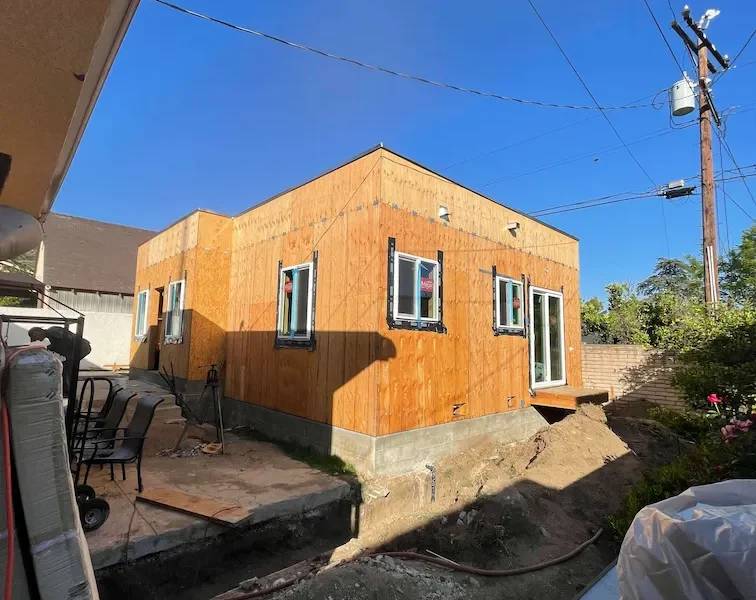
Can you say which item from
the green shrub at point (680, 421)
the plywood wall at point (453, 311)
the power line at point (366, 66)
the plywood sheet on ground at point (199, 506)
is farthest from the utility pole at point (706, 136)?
the plywood sheet on ground at point (199, 506)

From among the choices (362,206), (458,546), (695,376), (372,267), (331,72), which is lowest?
(458,546)

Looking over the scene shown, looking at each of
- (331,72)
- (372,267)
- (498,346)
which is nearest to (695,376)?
(498,346)

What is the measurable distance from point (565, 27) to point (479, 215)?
3.55 metres

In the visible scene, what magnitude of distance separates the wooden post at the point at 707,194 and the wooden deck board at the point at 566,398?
346 cm

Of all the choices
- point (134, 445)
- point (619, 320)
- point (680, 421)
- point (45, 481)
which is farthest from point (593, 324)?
point (45, 481)

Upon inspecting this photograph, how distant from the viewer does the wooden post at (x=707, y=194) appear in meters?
9.37

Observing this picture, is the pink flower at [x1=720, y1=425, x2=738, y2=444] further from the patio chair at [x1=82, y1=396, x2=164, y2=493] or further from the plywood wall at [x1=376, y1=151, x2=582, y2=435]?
the patio chair at [x1=82, y1=396, x2=164, y2=493]

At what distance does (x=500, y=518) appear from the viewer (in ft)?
16.4

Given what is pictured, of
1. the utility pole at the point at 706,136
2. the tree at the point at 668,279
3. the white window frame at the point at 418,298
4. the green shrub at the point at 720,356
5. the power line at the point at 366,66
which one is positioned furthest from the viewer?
the tree at the point at 668,279

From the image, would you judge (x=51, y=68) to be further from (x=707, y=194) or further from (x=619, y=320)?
(x=619, y=320)

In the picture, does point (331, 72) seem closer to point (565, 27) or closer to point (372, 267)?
point (372, 267)

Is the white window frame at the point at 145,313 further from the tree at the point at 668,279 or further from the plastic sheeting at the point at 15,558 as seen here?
the tree at the point at 668,279

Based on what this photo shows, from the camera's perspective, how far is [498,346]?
7730 millimetres

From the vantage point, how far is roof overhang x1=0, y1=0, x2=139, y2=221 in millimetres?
2035
